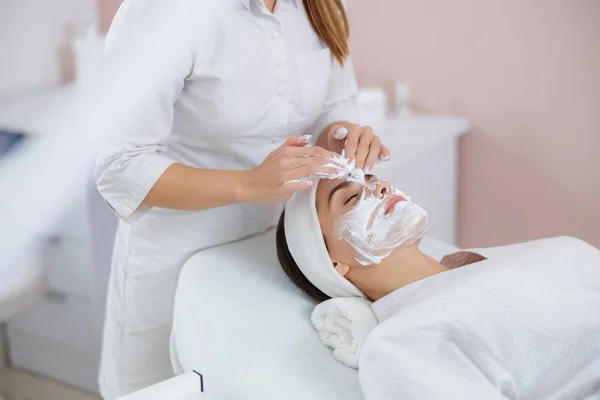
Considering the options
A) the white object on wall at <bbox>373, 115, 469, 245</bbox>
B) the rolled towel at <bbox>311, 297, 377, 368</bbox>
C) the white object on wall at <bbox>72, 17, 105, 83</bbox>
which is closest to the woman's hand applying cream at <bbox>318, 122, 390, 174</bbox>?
the rolled towel at <bbox>311, 297, 377, 368</bbox>

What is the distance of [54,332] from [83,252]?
3.1 inches

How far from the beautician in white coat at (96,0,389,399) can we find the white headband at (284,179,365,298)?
92 mm

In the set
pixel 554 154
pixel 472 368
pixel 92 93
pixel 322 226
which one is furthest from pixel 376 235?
pixel 554 154

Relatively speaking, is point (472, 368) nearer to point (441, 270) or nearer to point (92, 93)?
point (441, 270)

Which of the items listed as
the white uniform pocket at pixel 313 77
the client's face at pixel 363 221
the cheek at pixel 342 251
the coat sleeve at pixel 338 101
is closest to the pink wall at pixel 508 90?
the coat sleeve at pixel 338 101

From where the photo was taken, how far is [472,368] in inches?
38.4

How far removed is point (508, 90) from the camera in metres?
2.07

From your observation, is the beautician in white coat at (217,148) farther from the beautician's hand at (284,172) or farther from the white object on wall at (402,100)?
the white object on wall at (402,100)

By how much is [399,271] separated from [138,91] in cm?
75

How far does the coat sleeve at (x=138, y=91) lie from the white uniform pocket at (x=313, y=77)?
261 millimetres

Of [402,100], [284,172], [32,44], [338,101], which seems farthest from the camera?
[402,100]

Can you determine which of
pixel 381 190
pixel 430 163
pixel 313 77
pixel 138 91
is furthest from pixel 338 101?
pixel 138 91

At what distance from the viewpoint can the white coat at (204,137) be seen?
1084mm

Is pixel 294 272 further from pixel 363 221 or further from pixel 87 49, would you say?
pixel 87 49
